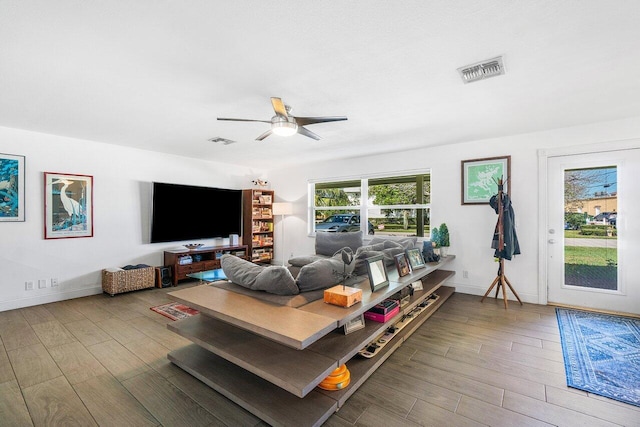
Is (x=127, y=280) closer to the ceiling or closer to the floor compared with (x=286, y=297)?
closer to the floor

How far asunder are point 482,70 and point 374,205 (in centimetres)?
342

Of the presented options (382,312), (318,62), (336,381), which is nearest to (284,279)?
(336,381)

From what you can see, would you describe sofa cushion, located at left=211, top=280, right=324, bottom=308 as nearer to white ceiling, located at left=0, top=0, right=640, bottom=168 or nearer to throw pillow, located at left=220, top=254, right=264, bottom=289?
throw pillow, located at left=220, top=254, right=264, bottom=289

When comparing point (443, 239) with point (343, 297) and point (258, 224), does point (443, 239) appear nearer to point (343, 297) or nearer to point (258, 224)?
point (343, 297)

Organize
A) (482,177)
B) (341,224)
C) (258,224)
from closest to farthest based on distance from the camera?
1. (482,177)
2. (341,224)
3. (258,224)

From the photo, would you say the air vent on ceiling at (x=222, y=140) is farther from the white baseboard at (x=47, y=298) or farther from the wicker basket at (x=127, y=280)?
the white baseboard at (x=47, y=298)

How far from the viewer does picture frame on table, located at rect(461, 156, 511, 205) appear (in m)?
4.13

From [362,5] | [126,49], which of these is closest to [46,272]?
[126,49]

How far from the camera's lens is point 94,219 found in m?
4.45

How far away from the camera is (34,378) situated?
7.18 ft

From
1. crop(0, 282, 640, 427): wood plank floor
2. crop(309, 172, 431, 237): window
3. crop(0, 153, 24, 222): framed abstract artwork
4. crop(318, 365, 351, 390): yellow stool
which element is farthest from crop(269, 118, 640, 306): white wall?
crop(0, 153, 24, 222): framed abstract artwork

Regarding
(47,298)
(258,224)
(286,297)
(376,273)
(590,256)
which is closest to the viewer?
(286,297)

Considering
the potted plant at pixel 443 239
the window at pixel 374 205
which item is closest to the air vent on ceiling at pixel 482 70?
the potted plant at pixel 443 239

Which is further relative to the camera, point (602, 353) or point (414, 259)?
point (414, 259)
